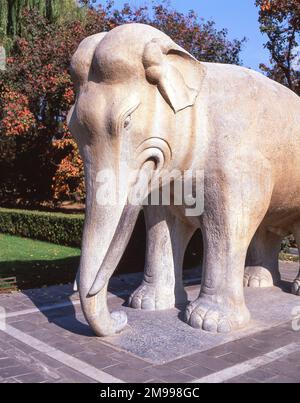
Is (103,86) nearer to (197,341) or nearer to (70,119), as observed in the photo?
(70,119)

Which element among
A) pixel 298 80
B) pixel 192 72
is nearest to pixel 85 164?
pixel 192 72

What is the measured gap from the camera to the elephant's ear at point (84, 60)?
390cm

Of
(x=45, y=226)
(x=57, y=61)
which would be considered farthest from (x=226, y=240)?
(x=57, y=61)

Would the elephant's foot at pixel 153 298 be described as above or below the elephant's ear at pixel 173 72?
below

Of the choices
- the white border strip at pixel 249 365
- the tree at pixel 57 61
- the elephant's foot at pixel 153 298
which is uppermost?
the tree at pixel 57 61

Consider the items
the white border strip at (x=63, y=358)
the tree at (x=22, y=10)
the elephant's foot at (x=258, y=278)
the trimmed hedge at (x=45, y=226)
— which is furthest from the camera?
the tree at (x=22, y=10)

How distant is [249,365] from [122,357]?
1.00 meters

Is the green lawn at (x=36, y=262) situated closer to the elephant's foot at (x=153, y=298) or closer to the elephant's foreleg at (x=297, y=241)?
the elephant's foot at (x=153, y=298)

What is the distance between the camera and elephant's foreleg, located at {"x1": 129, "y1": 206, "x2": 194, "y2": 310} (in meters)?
5.22

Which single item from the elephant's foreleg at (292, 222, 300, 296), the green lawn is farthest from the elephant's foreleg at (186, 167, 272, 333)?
the green lawn

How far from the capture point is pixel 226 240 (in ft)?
14.6

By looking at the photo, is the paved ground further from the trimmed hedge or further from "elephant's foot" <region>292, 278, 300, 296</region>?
the trimmed hedge

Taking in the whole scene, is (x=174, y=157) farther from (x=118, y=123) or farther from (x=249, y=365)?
(x=249, y=365)

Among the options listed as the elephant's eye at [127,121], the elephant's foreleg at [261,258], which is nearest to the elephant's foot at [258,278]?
the elephant's foreleg at [261,258]
